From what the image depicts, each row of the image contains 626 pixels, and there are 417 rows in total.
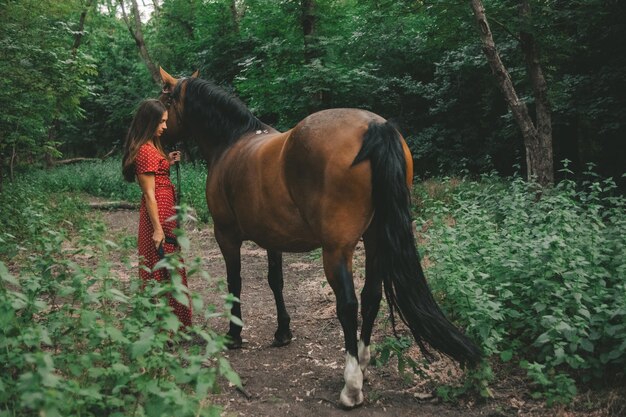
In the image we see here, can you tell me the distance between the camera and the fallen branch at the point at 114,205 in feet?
46.5

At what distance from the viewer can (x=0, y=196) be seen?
33.4 feet

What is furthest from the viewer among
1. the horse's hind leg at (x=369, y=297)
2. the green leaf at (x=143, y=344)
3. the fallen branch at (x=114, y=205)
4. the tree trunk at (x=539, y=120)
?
the fallen branch at (x=114, y=205)

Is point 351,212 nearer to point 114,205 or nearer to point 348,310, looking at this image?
point 348,310

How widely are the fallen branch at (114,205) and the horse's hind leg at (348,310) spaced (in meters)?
12.5

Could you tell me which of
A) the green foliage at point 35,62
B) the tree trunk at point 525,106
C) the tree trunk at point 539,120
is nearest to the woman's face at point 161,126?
the green foliage at point 35,62

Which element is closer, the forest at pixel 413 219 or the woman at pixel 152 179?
the forest at pixel 413 219

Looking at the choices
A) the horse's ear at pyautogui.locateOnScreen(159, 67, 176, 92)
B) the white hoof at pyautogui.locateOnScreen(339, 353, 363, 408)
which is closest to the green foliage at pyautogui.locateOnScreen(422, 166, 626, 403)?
the white hoof at pyautogui.locateOnScreen(339, 353, 363, 408)

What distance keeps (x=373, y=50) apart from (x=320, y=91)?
3687mm

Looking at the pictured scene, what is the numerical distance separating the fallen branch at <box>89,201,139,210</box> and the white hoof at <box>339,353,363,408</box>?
12.6 metres

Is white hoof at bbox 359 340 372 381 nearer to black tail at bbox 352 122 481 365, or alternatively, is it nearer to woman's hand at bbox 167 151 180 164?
black tail at bbox 352 122 481 365

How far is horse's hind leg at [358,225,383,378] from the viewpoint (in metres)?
3.48

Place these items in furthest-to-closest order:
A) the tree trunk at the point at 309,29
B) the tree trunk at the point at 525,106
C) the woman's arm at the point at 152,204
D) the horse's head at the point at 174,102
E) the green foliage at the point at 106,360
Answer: the tree trunk at the point at 309,29 < the tree trunk at the point at 525,106 < the horse's head at the point at 174,102 < the woman's arm at the point at 152,204 < the green foliage at the point at 106,360

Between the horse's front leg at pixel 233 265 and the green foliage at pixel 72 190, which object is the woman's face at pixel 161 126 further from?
the green foliage at pixel 72 190

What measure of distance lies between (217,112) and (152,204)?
1.13m
